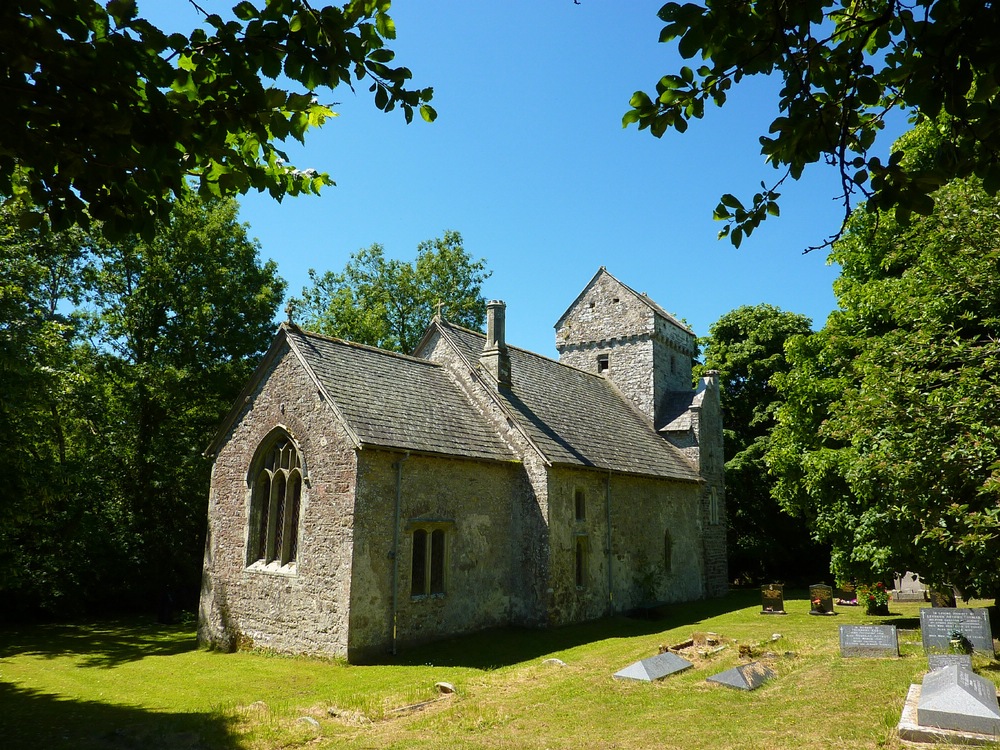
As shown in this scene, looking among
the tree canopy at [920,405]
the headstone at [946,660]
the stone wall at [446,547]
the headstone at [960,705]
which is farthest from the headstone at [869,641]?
the stone wall at [446,547]

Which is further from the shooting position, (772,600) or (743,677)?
(772,600)

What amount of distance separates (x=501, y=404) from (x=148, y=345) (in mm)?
16507

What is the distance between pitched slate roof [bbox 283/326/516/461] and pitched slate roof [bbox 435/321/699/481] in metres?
1.39

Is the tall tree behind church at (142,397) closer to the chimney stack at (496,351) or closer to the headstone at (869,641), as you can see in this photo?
the chimney stack at (496,351)

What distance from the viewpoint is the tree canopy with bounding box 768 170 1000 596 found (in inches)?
460

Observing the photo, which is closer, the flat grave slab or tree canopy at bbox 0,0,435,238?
tree canopy at bbox 0,0,435,238

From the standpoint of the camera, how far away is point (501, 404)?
67.2 feet

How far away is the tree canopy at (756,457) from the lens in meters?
34.9

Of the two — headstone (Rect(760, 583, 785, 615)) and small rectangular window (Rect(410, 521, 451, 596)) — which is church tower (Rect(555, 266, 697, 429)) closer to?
headstone (Rect(760, 583, 785, 615))

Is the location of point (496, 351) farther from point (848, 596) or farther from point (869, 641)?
point (848, 596)

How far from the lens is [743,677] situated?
38.4ft

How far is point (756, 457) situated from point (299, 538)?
26.4 metres

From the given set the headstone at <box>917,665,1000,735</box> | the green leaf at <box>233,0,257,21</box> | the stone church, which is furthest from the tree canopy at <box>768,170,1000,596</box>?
the green leaf at <box>233,0,257,21</box>

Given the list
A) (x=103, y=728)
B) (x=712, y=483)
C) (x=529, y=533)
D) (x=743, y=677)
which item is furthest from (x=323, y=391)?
(x=712, y=483)
